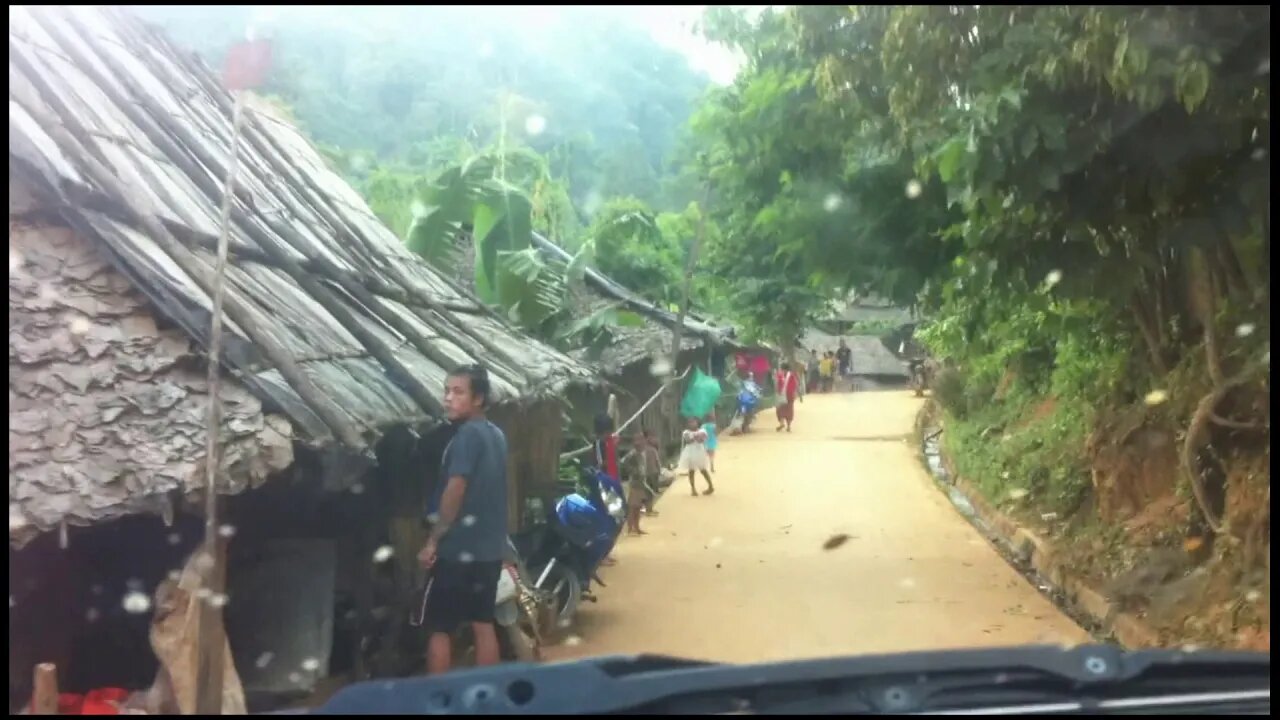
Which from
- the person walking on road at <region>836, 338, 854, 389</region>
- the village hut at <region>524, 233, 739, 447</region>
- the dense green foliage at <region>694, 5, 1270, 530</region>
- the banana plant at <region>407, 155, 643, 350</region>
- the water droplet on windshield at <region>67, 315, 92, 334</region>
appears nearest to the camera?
the water droplet on windshield at <region>67, 315, 92, 334</region>

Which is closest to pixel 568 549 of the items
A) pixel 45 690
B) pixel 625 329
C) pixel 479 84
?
pixel 479 84

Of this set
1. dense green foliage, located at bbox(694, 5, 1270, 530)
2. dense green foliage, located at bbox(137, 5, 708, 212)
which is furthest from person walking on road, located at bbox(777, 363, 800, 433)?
dense green foliage, located at bbox(137, 5, 708, 212)

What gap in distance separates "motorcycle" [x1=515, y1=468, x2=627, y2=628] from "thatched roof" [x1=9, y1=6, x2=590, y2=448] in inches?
33.3

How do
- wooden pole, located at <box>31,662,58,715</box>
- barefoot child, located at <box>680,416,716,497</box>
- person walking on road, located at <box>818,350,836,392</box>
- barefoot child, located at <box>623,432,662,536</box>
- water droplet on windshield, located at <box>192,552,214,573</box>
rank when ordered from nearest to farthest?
wooden pole, located at <box>31,662,58,715</box> < water droplet on windshield, located at <box>192,552,214,573</box> < barefoot child, located at <box>623,432,662,536</box> < barefoot child, located at <box>680,416,716,497</box> < person walking on road, located at <box>818,350,836,392</box>

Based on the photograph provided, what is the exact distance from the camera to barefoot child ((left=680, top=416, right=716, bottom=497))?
14703 millimetres

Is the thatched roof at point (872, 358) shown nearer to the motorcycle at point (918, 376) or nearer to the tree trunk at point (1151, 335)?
the motorcycle at point (918, 376)

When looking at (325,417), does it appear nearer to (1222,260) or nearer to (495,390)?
(495,390)

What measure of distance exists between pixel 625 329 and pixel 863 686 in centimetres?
1248

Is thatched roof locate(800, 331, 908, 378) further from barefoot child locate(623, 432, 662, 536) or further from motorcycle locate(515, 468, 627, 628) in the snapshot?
motorcycle locate(515, 468, 627, 628)

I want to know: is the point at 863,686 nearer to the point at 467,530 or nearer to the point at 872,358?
the point at 467,530

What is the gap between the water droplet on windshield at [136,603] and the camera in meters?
4.55

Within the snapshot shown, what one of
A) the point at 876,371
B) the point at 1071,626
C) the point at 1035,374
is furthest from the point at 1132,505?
the point at 876,371

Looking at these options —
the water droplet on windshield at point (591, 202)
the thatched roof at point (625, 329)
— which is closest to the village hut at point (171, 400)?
the water droplet on windshield at point (591, 202)

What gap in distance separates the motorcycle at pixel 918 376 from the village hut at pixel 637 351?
1425 cm
